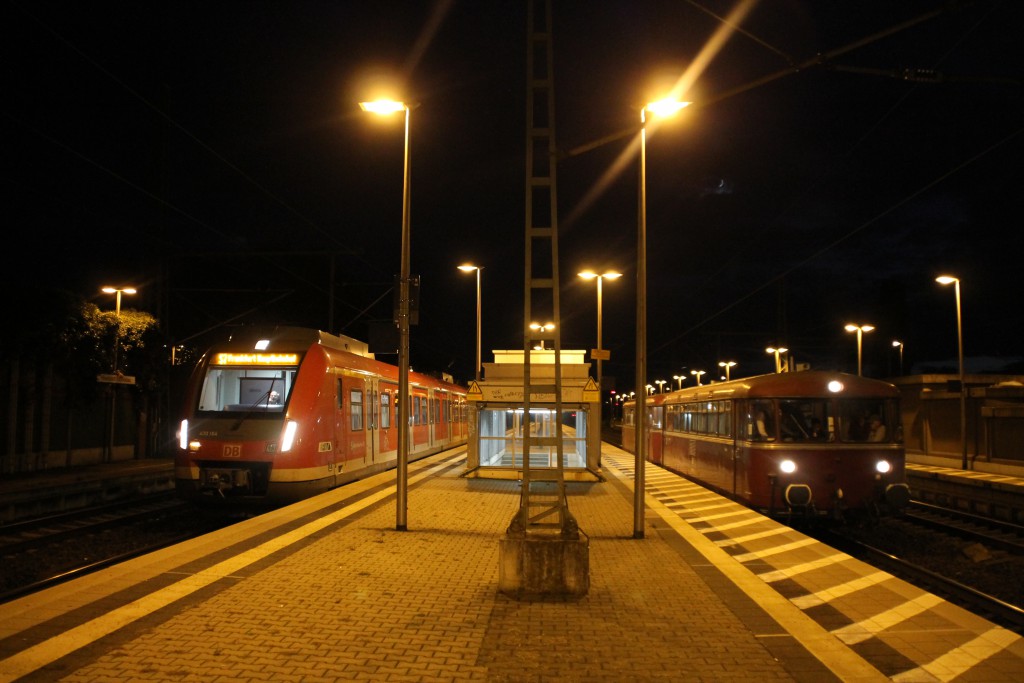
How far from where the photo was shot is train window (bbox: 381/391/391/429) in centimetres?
1928

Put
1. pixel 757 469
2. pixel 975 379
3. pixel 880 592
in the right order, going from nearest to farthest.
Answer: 1. pixel 880 592
2. pixel 757 469
3. pixel 975 379

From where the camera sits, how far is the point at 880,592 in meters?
8.27

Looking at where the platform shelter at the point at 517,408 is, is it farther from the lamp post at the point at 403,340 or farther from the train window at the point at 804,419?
the lamp post at the point at 403,340

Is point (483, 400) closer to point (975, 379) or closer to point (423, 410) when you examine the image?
point (423, 410)

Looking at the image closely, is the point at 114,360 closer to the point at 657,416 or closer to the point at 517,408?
the point at 517,408

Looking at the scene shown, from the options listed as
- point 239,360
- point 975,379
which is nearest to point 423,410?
point 239,360

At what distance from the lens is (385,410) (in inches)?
773

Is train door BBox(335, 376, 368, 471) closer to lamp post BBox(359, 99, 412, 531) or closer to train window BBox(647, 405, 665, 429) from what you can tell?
lamp post BBox(359, 99, 412, 531)

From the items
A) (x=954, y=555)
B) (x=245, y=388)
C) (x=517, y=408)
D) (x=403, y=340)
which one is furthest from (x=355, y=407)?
(x=954, y=555)

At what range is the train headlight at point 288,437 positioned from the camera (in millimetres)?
13055

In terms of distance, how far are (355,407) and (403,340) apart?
528cm

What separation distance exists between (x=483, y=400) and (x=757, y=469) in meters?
5.61

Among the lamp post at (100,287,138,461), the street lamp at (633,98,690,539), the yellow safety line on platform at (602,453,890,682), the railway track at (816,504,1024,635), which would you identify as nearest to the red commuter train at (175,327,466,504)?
the street lamp at (633,98,690,539)

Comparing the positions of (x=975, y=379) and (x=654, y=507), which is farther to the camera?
(x=975, y=379)
